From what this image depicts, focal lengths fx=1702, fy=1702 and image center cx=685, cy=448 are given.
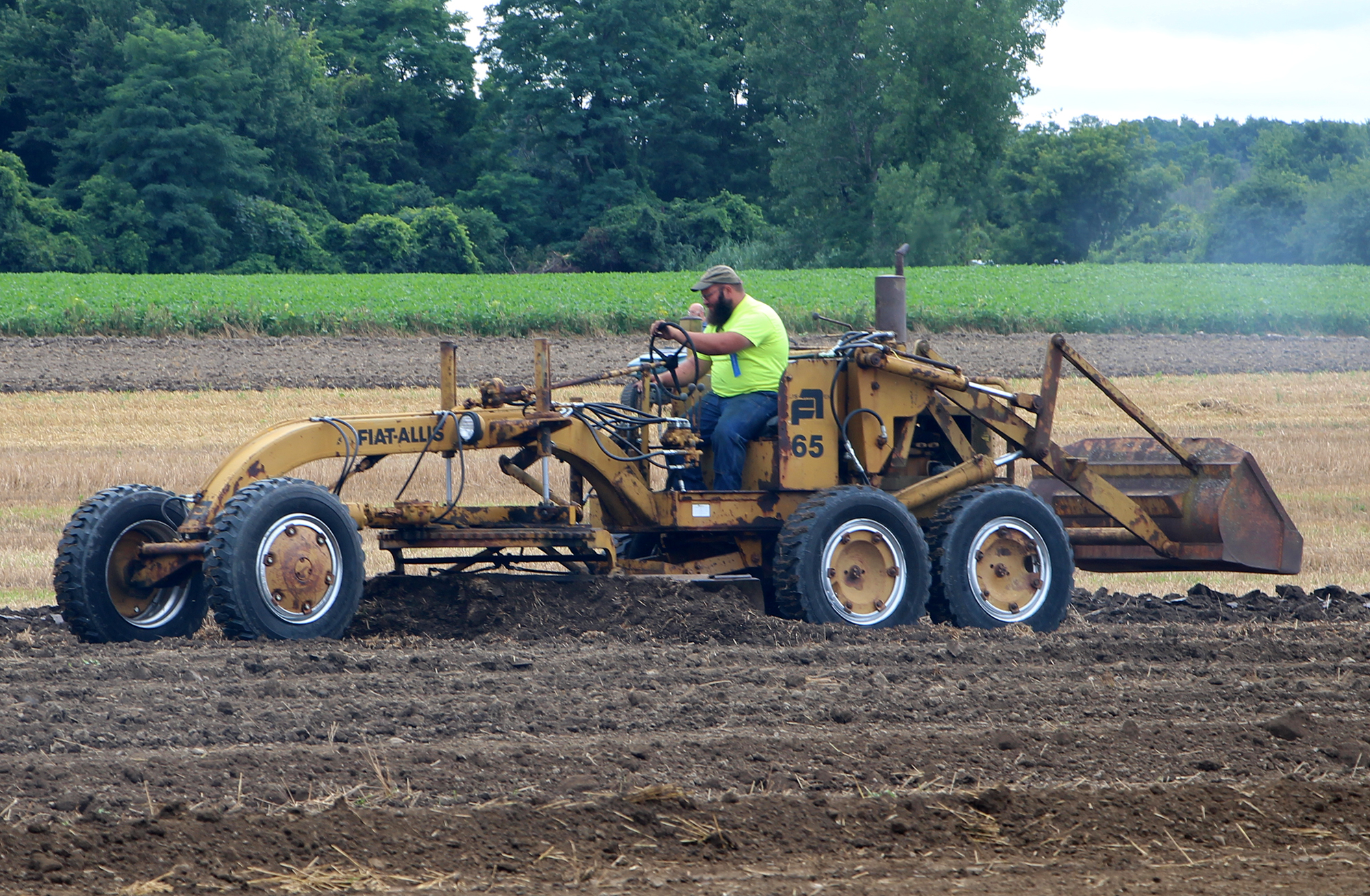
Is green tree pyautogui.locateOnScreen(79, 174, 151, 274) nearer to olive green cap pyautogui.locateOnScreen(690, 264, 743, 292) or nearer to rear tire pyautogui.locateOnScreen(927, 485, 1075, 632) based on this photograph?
olive green cap pyautogui.locateOnScreen(690, 264, 743, 292)

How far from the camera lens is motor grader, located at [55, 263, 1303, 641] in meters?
8.07

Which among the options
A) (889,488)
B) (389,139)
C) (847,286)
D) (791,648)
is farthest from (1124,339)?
(389,139)

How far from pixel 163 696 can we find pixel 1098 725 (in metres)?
3.69

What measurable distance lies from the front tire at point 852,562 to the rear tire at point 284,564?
2.24 metres

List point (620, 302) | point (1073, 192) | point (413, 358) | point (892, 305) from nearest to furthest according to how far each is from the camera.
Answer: point (892, 305) < point (413, 358) < point (620, 302) < point (1073, 192)

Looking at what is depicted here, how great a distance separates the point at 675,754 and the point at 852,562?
3.33m

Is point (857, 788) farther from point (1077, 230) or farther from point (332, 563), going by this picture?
point (1077, 230)

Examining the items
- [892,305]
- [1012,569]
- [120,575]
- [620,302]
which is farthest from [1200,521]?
[620,302]

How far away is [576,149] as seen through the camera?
2638 inches

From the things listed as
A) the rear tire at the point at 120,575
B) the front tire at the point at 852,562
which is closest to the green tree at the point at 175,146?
the rear tire at the point at 120,575

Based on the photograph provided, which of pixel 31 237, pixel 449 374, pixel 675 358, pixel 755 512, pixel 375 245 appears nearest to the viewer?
pixel 449 374

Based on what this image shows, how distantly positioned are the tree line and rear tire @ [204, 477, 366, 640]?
145 feet

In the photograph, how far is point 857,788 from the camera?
5.61 metres

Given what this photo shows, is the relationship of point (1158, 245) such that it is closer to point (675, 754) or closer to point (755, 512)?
point (755, 512)
